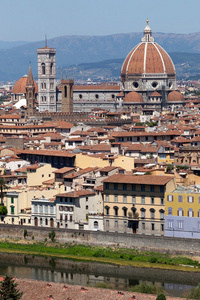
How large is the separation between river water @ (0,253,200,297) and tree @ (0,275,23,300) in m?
7.08

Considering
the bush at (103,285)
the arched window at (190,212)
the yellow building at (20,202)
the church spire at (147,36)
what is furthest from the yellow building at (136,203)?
the church spire at (147,36)

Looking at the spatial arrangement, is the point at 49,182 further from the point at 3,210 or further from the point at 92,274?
the point at 92,274

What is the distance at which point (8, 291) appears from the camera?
42.8 meters

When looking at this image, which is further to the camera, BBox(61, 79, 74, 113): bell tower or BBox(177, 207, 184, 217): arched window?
BBox(61, 79, 74, 113): bell tower

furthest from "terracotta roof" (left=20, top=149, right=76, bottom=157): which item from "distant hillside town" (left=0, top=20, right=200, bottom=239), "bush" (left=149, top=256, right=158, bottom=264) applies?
"bush" (left=149, top=256, right=158, bottom=264)

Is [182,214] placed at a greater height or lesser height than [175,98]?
lesser

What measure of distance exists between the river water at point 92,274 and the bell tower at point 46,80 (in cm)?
10457

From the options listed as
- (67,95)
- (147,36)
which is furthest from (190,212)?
(147,36)

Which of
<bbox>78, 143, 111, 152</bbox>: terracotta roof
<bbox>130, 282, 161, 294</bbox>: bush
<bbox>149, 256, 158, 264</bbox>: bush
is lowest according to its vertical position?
<bbox>130, 282, 161, 294</bbox>: bush

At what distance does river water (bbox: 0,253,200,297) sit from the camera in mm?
49656

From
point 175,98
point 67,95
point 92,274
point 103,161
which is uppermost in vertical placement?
point 67,95

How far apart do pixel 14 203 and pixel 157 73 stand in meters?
98.0

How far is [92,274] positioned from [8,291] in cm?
1009

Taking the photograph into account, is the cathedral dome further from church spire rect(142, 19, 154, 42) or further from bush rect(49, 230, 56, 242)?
bush rect(49, 230, 56, 242)
